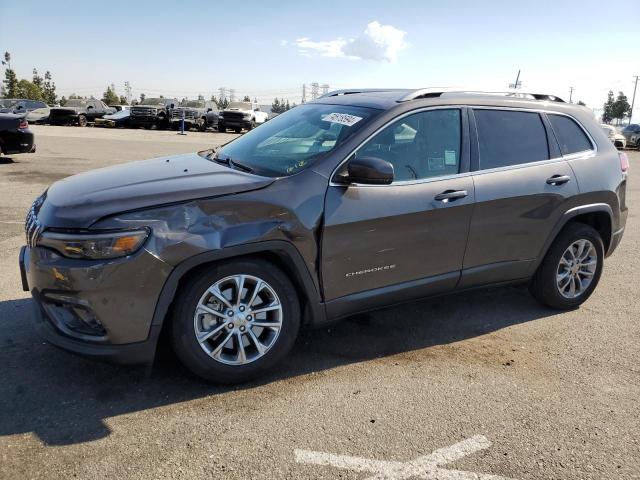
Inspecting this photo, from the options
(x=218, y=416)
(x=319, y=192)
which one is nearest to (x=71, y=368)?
(x=218, y=416)

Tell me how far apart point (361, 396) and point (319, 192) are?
4.14 ft

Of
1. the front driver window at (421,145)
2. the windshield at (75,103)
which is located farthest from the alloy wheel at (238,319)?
the windshield at (75,103)

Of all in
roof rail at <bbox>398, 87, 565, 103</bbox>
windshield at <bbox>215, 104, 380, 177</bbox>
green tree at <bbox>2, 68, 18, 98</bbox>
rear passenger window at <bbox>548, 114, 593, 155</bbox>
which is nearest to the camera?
windshield at <bbox>215, 104, 380, 177</bbox>

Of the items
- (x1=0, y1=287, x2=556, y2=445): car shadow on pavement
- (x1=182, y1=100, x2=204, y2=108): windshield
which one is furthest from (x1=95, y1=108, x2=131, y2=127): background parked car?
(x1=0, y1=287, x2=556, y2=445): car shadow on pavement

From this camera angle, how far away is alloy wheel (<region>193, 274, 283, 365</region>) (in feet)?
10.5

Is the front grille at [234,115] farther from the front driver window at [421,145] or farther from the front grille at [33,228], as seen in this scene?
the front grille at [33,228]

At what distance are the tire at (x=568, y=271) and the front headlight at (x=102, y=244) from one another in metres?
3.28

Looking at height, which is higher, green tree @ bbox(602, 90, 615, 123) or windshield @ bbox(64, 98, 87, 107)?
green tree @ bbox(602, 90, 615, 123)

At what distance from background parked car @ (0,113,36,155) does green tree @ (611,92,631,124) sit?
270 ft

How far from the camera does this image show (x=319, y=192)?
3.41 m

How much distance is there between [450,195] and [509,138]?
33.1 inches

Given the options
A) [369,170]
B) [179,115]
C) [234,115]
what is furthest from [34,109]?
[369,170]

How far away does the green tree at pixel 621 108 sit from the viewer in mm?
77688

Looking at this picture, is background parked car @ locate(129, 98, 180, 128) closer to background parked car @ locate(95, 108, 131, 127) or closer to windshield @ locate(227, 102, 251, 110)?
background parked car @ locate(95, 108, 131, 127)
